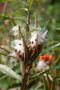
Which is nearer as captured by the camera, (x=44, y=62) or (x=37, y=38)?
(x=37, y=38)

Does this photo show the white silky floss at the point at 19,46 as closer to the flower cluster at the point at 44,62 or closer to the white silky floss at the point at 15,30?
the white silky floss at the point at 15,30

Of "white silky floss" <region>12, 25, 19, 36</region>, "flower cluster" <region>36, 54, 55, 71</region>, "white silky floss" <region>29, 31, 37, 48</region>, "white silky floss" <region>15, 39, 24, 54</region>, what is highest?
"white silky floss" <region>12, 25, 19, 36</region>

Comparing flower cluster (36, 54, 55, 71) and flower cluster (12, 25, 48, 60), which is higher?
flower cluster (12, 25, 48, 60)

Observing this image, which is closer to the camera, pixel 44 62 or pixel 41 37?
pixel 41 37

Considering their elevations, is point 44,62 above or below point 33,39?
below

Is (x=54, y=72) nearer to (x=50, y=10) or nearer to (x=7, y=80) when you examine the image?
(x=7, y=80)

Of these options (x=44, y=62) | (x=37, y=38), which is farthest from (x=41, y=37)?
(x=44, y=62)

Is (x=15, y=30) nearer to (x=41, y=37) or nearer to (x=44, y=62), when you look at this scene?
(x=41, y=37)

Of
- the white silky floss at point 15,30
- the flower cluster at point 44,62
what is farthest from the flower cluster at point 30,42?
the flower cluster at point 44,62

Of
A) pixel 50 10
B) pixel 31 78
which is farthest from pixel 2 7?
pixel 50 10

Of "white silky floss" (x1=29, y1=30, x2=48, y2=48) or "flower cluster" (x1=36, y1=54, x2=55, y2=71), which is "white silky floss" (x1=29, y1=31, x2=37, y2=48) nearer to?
"white silky floss" (x1=29, y1=30, x2=48, y2=48)

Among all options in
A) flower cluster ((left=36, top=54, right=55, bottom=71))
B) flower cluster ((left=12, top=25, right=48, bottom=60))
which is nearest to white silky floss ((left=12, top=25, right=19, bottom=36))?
flower cluster ((left=12, top=25, right=48, bottom=60))

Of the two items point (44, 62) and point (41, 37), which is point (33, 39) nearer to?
point (41, 37)
